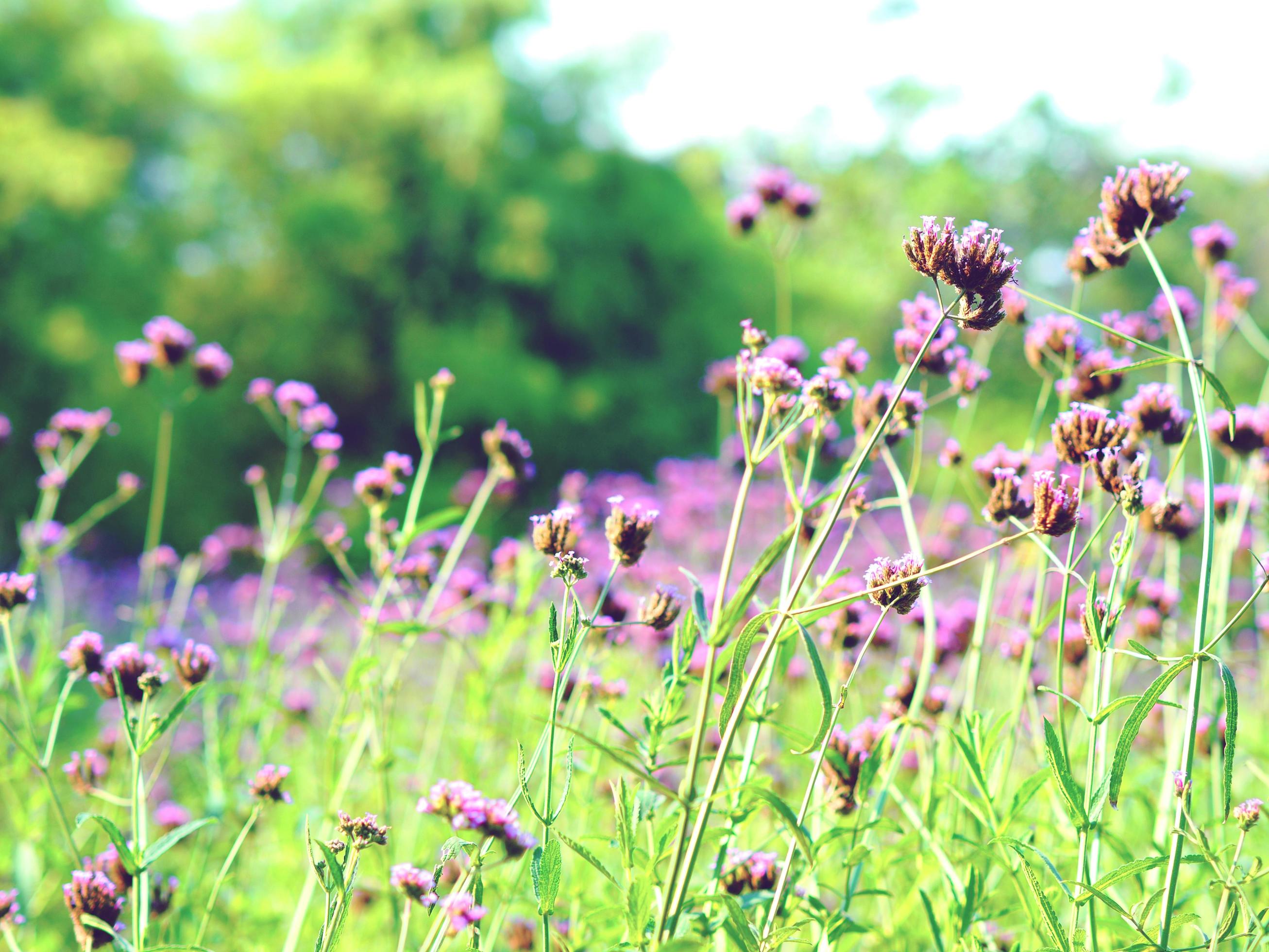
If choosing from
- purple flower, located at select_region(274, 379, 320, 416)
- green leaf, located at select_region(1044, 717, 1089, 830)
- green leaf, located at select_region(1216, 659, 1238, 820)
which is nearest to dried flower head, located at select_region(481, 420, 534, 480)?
purple flower, located at select_region(274, 379, 320, 416)

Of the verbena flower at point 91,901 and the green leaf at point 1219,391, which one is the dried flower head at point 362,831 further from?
the green leaf at point 1219,391

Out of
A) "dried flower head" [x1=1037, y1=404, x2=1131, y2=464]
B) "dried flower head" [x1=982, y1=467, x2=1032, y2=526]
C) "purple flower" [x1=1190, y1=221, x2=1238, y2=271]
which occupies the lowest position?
"dried flower head" [x1=982, y1=467, x2=1032, y2=526]

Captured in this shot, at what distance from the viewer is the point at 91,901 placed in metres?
1.08

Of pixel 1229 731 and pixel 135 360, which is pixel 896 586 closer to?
pixel 1229 731

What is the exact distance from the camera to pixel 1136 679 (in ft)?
15.9

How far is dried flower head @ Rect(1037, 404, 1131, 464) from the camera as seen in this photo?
108 centimetres

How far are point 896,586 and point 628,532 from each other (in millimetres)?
A: 291

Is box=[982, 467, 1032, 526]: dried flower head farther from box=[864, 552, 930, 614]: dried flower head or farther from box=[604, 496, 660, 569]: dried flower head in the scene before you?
box=[604, 496, 660, 569]: dried flower head

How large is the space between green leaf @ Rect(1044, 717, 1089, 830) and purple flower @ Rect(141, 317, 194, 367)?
1.80 metres

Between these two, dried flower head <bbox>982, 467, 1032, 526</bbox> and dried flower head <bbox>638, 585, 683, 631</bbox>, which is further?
dried flower head <bbox>982, 467, 1032, 526</bbox>

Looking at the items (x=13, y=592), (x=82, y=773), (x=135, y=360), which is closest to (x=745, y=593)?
(x=13, y=592)

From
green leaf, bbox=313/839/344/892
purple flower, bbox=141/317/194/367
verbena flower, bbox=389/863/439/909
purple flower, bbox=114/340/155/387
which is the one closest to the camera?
green leaf, bbox=313/839/344/892

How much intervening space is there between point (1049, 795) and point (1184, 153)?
23.0 m

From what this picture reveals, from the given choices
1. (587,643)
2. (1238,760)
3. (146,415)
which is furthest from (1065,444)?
(146,415)
